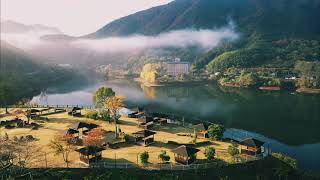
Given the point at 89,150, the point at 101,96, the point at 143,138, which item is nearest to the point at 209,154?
the point at 143,138

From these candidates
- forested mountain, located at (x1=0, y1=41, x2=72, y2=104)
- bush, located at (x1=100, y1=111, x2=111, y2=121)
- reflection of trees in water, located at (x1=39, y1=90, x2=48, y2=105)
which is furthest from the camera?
forested mountain, located at (x1=0, y1=41, x2=72, y2=104)

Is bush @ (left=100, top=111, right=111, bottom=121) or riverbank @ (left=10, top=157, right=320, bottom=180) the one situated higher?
bush @ (left=100, top=111, right=111, bottom=121)

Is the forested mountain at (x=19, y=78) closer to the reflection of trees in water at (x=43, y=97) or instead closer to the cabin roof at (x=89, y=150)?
the reflection of trees in water at (x=43, y=97)

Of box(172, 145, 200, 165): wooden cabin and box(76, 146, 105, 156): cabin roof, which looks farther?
box(76, 146, 105, 156): cabin roof

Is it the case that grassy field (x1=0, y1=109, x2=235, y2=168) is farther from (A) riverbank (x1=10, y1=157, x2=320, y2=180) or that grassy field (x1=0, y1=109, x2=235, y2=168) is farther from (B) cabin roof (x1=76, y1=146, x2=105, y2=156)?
(A) riverbank (x1=10, y1=157, x2=320, y2=180)

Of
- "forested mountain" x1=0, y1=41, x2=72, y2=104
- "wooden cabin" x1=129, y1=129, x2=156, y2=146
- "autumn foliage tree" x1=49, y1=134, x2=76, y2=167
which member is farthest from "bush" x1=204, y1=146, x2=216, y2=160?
A: "forested mountain" x1=0, y1=41, x2=72, y2=104

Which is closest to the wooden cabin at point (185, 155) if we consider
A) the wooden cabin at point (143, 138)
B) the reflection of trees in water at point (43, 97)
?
the wooden cabin at point (143, 138)

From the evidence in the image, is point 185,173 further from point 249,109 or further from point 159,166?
point 249,109
